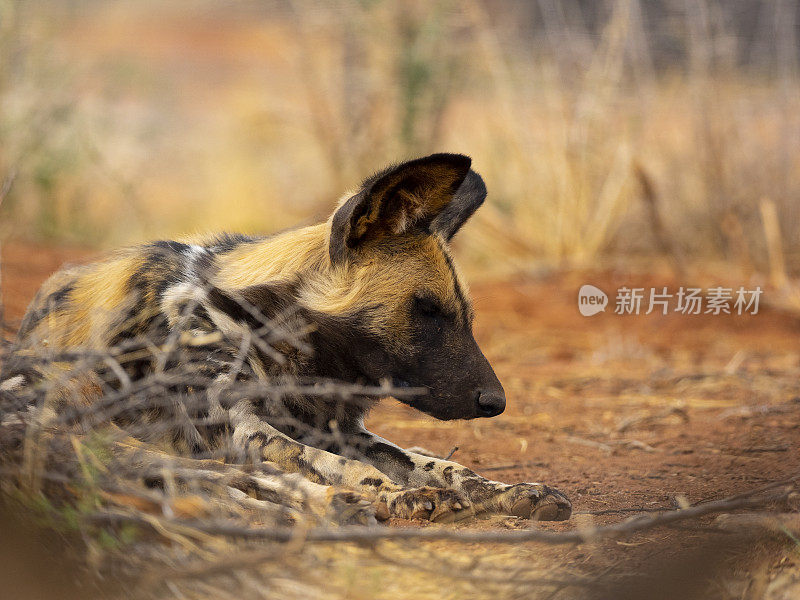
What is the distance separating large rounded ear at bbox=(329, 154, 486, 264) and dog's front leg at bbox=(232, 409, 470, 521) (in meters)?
0.57

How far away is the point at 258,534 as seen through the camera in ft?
5.79

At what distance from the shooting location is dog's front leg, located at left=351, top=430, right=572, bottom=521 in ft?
8.27

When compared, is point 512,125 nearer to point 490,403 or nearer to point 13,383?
point 490,403

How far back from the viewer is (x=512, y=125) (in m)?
7.37

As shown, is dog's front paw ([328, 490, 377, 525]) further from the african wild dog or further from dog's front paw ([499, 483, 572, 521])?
dog's front paw ([499, 483, 572, 521])

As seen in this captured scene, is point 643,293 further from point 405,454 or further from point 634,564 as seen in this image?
point 634,564

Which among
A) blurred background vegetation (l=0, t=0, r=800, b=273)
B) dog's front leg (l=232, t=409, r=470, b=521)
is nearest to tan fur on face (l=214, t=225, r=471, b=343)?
dog's front leg (l=232, t=409, r=470, b=521)

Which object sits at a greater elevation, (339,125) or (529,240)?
(339,125)

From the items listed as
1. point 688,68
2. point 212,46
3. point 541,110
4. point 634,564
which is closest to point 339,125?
point 541,110

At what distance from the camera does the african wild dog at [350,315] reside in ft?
8.75

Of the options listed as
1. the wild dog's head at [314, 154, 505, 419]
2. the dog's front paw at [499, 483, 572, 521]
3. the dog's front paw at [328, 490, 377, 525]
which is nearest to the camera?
the dog's front paw at [328, 490, 377, 525]

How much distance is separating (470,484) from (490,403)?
0.25 metres

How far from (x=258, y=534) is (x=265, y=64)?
65.9 ft

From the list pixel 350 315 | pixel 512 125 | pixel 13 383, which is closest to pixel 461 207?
pixel 350 315
